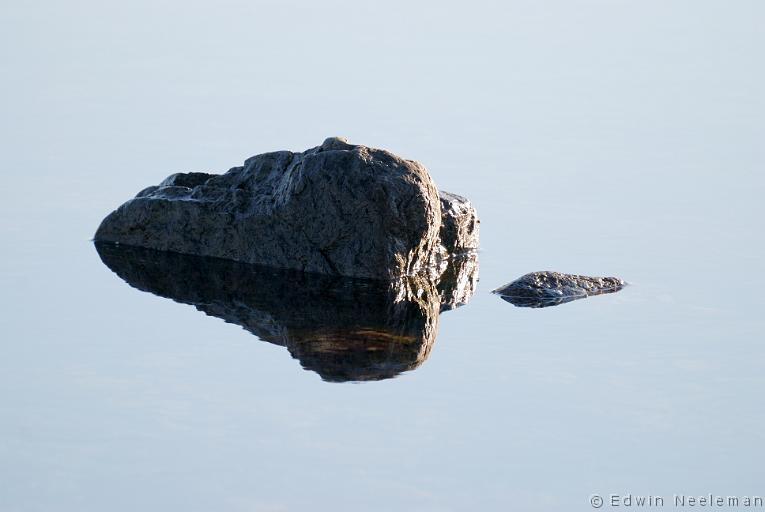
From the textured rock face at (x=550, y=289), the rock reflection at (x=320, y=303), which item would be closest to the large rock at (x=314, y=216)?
the rock reflection at (x=320, y=303)

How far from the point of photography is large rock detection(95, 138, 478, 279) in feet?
44.8

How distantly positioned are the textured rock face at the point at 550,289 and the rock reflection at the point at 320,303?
442 mm

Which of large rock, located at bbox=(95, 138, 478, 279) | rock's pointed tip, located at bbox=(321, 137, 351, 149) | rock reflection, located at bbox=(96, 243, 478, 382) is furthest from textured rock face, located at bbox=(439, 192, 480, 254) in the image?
rock's pointed tip, located at bbox=(321, 137, 351, 149)

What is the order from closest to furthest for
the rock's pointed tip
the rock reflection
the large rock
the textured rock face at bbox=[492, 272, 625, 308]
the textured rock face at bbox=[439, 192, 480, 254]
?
the rock reflection
the textured rock face at bbox=[492, 272, 625, 308]
the large rock
the rock's pointed tip
the textured rock face at bbox=[439, 192, 480, 254]

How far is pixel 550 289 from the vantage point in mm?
13422

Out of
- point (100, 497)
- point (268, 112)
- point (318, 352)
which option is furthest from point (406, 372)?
point (268, 112)

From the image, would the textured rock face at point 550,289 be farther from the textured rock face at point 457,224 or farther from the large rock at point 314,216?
the textured rock face at point 457,224

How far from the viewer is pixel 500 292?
13.5 metres

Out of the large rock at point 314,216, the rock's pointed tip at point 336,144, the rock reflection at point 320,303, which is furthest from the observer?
the rock's pointed tip at point 336,144

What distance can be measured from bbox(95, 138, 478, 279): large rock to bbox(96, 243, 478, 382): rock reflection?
0.53ft

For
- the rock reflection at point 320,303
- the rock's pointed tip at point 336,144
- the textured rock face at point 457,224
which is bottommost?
the rock reflection at point 320,303

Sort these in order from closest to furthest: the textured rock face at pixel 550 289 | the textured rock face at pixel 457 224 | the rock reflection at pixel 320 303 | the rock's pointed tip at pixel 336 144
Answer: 1. the rock reflection at pixel 320 303
2. the textured rock face at pixel 550 289
3. the rock's pointed tip at pixel 336 144
4. the textured rock face at pixel 457 224

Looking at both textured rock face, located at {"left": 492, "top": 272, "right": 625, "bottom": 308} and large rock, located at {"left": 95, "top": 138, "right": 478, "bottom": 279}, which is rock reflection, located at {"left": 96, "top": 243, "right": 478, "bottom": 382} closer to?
large rock, located at {"left": 95, "top": 138, "right": 478, "bottom": 279}

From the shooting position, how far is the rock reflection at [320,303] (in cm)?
1150
